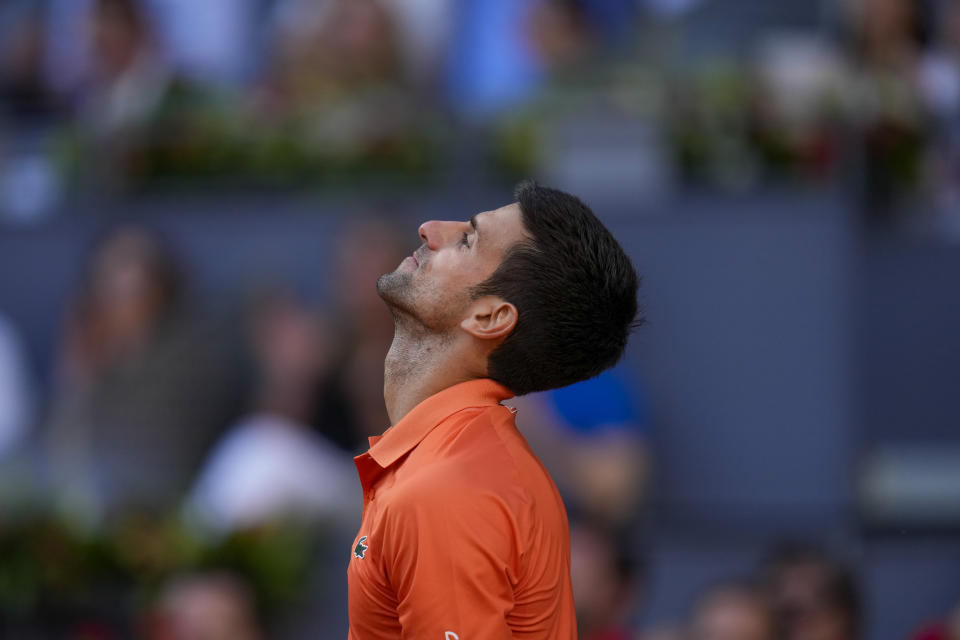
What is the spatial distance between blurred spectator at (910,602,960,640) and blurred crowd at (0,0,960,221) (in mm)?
2381

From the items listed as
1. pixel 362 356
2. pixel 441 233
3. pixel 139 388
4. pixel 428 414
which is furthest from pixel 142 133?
pixel 428 414

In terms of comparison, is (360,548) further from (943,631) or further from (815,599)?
(943,631)

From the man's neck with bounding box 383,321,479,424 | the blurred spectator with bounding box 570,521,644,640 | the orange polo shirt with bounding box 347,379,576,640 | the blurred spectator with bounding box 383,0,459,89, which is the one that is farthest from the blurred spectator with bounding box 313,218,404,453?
the orange polo shirt with bounding box 347,379,576,640

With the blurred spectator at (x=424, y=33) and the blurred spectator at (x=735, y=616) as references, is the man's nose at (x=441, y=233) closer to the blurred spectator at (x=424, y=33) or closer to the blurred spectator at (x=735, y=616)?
the blurred spectator at (x=735, y=616)

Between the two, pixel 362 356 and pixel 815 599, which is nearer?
pixel 815 599

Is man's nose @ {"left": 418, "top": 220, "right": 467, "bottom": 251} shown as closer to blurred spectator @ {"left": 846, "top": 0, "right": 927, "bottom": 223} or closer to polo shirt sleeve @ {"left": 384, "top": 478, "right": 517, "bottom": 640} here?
polo shirt sleeve @ {"left": 384, "top": 478, "right": 517, "bottom": 640}

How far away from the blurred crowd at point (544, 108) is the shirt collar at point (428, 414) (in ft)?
13.4

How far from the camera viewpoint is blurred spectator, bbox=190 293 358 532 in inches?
213

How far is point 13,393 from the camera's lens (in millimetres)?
6555

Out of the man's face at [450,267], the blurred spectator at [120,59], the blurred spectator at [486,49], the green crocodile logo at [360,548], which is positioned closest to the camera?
the green crocodile logo at [360,548]

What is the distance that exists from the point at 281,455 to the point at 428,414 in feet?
11.3

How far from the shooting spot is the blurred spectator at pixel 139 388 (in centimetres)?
595

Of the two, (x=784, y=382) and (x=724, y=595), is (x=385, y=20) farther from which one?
(x=724, y=595)

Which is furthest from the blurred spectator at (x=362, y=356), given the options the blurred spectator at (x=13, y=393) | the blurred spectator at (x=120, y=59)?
the blurred spectator at (x=120, y=59)
